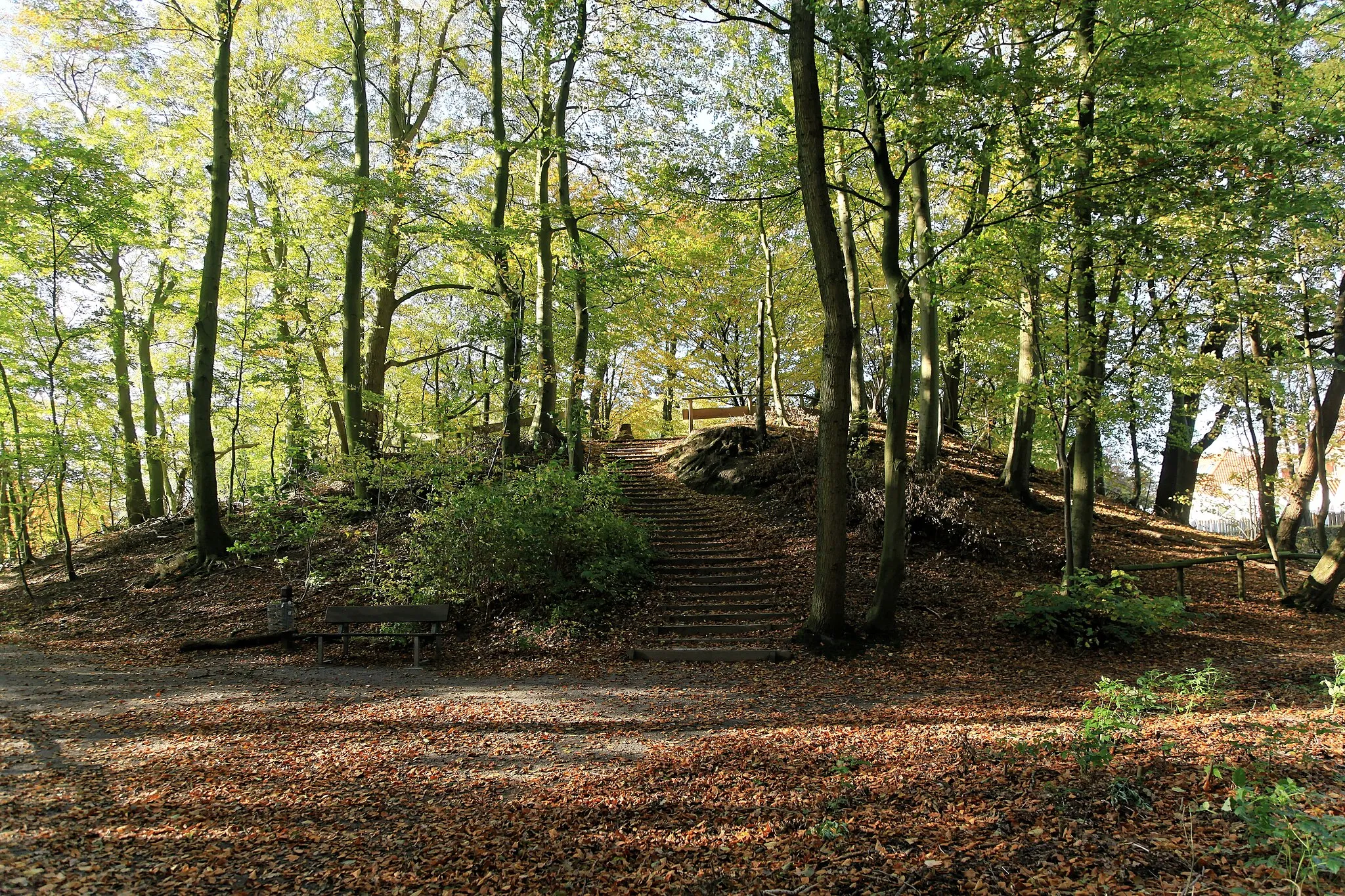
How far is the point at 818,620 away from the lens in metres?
7.68

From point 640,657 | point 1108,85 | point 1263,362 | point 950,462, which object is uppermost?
point 1108,85

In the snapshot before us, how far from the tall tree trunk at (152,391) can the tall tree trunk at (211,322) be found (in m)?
2.16

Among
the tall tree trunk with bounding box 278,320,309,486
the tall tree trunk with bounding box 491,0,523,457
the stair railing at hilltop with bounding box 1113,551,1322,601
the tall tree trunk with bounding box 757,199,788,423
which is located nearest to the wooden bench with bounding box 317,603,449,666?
the tall tree trunk with bounding box 491,0,523,457

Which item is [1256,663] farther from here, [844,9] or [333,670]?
[333,670]

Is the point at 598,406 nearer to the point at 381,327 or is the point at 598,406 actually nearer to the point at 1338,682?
the point at 381,327

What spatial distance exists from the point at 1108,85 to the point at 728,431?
954 cm

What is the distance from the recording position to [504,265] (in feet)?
44.0

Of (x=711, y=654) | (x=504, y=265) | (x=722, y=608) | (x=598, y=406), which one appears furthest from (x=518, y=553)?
(x=598, y=406)

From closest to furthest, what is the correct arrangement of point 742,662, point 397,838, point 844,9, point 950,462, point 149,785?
point 397,838, point 149,785, point 844,9, point 742,662, point 950,462

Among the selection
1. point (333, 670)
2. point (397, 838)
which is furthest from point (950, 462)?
point (397, 838)

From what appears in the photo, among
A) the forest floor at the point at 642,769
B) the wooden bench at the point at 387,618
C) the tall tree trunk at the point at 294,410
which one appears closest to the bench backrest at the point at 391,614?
the wooden bench at the point at 387,618

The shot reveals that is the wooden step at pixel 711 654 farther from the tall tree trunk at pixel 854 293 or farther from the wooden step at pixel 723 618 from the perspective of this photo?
the tall tree trunk at pixel 854 293

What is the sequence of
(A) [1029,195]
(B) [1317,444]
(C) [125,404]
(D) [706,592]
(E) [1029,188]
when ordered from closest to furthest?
(A) [1029,195]
(E) [1029,188]
(D) [706,592]
(B) [1317,444]
(C) [125,404]

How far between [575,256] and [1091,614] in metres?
10.4
